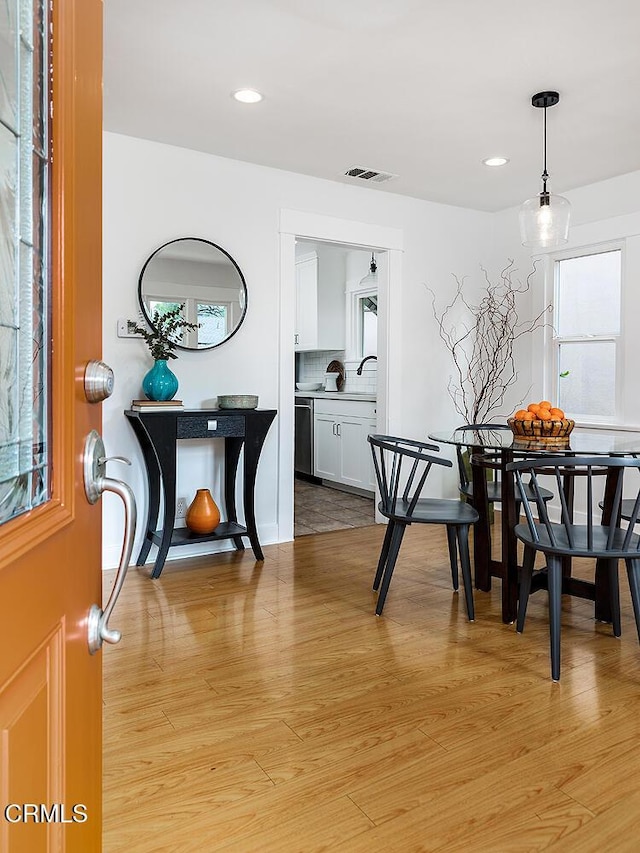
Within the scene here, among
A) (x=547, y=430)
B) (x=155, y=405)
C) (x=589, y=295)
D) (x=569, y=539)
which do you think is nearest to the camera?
(x=569, y=539)

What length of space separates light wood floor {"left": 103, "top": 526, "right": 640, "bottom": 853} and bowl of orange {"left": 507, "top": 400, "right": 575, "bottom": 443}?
818 mm

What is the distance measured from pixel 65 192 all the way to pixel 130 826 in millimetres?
1471

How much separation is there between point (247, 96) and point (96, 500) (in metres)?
2.91

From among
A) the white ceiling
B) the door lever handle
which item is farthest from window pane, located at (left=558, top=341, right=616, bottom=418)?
the door lever handle

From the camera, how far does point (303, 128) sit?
3539 mm

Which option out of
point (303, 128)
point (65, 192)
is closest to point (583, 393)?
point (303, 128)

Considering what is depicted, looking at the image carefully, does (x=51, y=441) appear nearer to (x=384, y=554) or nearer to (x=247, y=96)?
(x=384, y=554)

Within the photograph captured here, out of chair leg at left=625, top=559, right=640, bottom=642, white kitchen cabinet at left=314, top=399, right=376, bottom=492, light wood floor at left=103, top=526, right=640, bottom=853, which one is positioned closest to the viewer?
light wood floor at left=103, top=526, right=640, bottom=853

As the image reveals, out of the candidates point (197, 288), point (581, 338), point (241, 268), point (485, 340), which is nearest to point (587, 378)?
point (581, 338)

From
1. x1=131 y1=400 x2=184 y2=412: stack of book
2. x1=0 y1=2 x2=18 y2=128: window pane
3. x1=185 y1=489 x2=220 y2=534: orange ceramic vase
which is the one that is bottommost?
x1=185 y1=489 x2=220 y2=534: orange ceramic vase

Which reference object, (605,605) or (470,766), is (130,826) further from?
(605,605)

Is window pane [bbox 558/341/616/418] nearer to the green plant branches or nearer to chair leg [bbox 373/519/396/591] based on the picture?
chair leg [bbox 373/519/396/591]

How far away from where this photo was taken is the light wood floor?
5.04ft

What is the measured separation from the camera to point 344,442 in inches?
236
